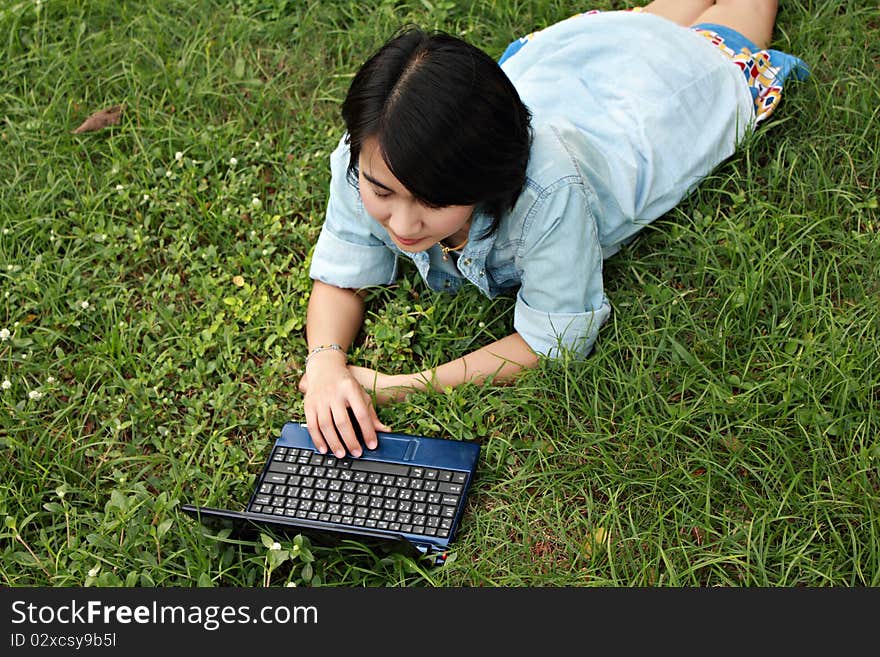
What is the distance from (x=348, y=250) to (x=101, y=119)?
129 cm

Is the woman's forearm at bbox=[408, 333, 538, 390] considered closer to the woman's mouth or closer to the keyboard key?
the keyboard key

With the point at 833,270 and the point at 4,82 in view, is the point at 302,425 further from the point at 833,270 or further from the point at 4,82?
the point at 4,82

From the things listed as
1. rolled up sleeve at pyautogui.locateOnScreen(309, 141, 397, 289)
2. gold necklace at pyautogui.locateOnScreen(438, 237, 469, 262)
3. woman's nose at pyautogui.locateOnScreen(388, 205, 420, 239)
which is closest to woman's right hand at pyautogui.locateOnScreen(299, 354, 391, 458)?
rolled up sleeve at pyautogui.locateOnScreen(309, 141, 397, 289)

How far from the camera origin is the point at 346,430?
8.51 ft

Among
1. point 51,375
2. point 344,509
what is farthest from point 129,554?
point 51,375

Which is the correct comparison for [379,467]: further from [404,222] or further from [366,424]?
[404,222]

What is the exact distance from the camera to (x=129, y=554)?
2469 mm

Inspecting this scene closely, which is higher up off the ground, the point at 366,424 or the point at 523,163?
the point at 523,163

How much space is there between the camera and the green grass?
245 cm

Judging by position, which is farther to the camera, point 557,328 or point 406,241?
point 557,328

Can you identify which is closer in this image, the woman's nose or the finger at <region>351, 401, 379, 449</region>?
the woman's nose

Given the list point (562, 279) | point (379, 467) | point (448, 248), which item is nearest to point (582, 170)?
point (562, 279)

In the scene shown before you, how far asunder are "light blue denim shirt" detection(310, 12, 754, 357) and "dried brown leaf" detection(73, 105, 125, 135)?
1.09 meters

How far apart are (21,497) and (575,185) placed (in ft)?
5.39
